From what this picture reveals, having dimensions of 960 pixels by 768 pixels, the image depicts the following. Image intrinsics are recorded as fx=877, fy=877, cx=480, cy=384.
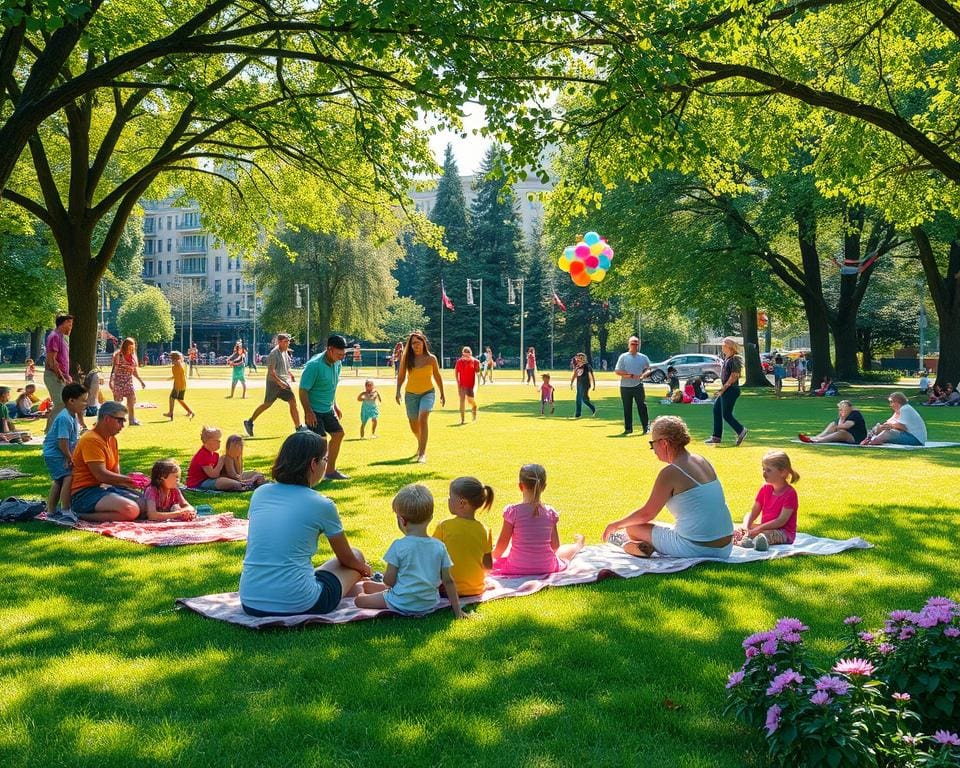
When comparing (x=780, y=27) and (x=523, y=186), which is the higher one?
(x=523, y=186)

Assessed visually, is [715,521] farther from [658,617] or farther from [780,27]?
[780,27]

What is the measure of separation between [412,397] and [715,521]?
7.35 metres

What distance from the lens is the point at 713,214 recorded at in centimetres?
3447

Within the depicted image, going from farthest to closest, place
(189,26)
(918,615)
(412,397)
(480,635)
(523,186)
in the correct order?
(523,186)
(412,397)
(189,26)
(480,635)
(918,615)

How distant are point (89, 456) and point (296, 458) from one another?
422 centimetres

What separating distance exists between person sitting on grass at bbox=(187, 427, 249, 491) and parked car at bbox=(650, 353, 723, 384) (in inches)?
1666

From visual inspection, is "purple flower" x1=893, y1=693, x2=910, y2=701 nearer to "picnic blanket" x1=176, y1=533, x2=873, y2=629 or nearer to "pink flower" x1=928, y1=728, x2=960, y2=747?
"pink flower" x1=928, y1=728, x2=960, y2=747

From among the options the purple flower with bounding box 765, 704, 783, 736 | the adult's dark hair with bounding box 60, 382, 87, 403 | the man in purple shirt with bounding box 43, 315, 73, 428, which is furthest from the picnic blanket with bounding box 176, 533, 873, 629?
the man in purple shirt with bounding box 43, 315, 73, 428

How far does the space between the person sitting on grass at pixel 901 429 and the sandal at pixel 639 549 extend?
424 inches

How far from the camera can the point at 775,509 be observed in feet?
25.6

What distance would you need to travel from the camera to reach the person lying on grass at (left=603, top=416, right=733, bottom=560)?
6.93 meters

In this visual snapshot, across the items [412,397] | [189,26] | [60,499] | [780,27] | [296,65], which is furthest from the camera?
[296,65]

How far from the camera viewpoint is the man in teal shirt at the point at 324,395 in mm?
11781

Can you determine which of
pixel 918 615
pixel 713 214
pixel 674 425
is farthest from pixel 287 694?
pixel 713 214
